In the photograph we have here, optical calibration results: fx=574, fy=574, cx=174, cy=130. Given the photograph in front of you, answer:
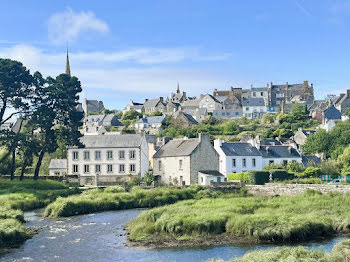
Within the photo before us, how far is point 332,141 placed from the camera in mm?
78250

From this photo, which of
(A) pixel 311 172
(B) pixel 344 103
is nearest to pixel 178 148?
(A) pixel 311 172

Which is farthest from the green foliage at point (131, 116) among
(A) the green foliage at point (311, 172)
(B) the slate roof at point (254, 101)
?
(A) the green foliage at point (311, 172)

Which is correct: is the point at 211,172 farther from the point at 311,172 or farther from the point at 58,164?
the point at 58,164

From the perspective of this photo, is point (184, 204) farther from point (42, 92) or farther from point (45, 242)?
point (42, 92)

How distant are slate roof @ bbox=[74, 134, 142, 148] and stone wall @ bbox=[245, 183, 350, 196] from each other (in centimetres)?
1756

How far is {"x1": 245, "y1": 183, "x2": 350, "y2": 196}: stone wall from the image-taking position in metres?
45.8

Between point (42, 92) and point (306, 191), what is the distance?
3343 centimetres

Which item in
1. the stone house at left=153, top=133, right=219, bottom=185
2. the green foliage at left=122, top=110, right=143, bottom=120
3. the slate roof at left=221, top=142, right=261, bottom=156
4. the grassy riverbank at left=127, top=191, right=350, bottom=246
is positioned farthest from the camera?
the green foliage at left=122, top=110, right=143, bottom=120

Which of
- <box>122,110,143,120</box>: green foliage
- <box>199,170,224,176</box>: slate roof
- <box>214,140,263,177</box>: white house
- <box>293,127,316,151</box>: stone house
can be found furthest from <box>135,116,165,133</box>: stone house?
<box>199,170,224,176</box>: slate roof

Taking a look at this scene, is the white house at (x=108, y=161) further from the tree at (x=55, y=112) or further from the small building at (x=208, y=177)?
the small building at (x=208, y=177)

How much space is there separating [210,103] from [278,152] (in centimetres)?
6259

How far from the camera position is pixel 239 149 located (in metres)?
65.4

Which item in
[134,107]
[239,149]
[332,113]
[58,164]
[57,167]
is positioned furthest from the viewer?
[134,107]

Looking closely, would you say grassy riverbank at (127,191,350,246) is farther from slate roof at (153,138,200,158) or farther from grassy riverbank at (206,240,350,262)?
slate roof at (153,138,200,158)
